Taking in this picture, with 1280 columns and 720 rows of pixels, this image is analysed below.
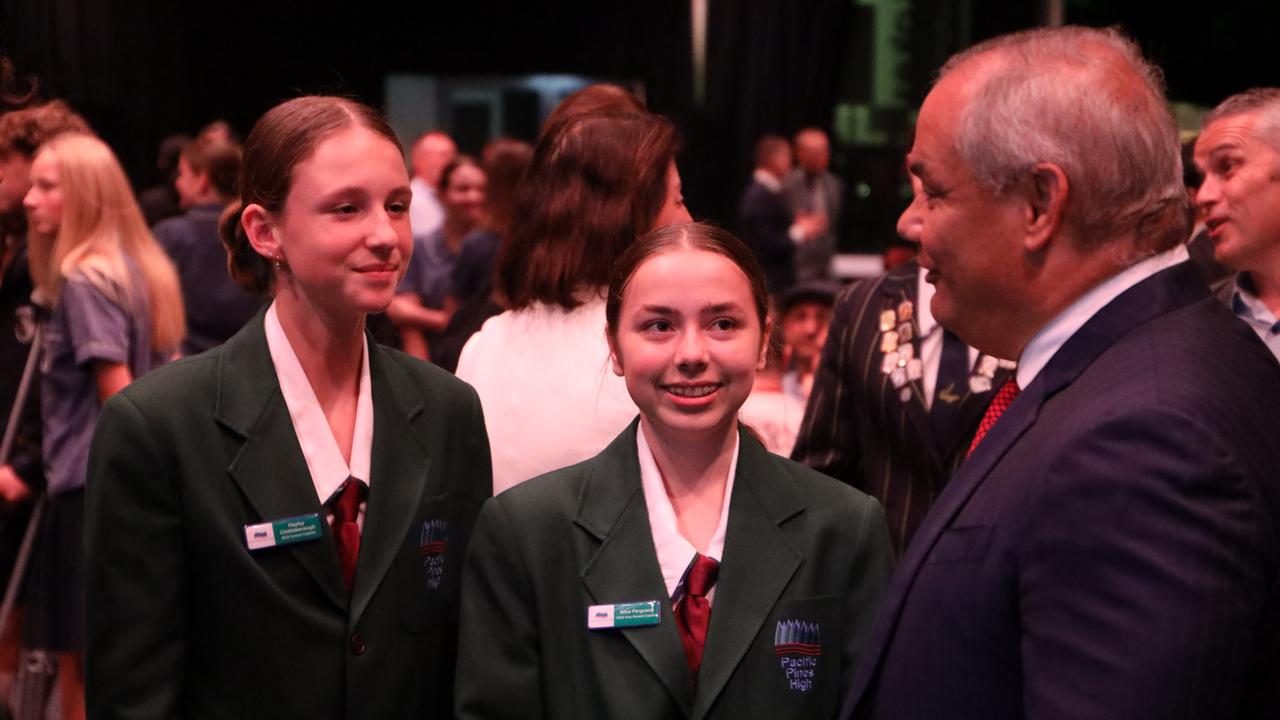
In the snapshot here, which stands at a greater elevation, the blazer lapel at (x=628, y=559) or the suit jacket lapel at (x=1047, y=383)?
the suit jacket lapel at (x=1047, y=383)

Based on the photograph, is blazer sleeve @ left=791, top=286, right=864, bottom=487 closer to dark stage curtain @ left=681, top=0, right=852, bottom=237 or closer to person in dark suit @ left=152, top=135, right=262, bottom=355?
person in dark suit @ left=152, top=135, right=262, bottom=355

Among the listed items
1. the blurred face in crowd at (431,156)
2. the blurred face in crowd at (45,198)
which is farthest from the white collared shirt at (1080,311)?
the blurred face in crowd at (431,156)

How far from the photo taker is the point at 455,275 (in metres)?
6.28

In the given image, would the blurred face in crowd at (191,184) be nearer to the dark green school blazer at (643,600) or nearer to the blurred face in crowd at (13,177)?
the blurred face in crowd at (13,177)

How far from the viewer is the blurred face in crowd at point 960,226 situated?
1590 millimetres

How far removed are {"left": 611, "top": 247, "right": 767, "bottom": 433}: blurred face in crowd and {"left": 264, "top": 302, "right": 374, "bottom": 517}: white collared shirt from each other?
419 mm

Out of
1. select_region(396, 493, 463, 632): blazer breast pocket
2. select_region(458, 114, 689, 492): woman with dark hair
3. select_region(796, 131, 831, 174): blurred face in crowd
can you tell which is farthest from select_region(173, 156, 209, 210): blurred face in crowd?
select_region(796, 131, 831, 174): blurred face in crowd

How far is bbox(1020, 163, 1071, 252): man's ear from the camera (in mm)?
1533

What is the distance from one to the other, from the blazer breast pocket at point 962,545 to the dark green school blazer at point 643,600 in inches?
19.5

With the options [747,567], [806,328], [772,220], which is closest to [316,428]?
[747,567]

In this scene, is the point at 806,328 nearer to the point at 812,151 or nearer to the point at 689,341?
the point at 689,341

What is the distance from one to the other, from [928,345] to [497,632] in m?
1.27

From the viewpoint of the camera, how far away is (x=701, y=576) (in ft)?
6.74

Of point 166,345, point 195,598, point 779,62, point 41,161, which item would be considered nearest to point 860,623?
point 195,598
